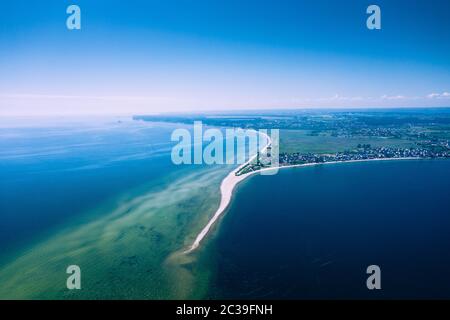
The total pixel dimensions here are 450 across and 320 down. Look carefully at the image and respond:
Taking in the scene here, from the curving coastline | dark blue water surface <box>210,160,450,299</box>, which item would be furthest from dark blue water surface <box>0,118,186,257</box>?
dark blue water surface <box>210,160,450,299</box>

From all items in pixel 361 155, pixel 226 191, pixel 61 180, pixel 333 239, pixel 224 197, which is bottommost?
pixel 333 239

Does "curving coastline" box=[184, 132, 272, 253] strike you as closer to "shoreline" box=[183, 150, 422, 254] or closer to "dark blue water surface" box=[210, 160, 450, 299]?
"shoreline" box=[183, 150, 422, 254]

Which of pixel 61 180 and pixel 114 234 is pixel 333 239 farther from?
pixel 61 180

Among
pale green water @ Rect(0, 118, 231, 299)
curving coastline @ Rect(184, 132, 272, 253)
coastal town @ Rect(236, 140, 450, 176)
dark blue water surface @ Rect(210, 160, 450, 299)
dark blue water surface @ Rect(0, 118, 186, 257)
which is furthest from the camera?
coastal town @ Rect(236, 140, 450, 176)

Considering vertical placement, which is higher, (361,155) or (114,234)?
(361,155)

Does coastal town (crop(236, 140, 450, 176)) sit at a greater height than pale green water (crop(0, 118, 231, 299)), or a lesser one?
greater

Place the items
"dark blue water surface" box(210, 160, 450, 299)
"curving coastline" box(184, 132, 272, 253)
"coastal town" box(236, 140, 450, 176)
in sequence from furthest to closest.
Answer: "coastal town" box(236, 140, 450, 176), "curving coastline" box(184, 132, 272, 253), "dark blue water surface" box(210, 160, 450, 299)

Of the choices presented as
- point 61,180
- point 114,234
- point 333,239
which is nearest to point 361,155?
point 333,239

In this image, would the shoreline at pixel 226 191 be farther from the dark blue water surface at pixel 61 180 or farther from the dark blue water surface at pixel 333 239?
the dark blue water surface at pixel 61 180

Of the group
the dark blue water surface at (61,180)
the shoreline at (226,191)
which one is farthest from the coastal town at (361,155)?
the dark blue water surface at (61,180)
